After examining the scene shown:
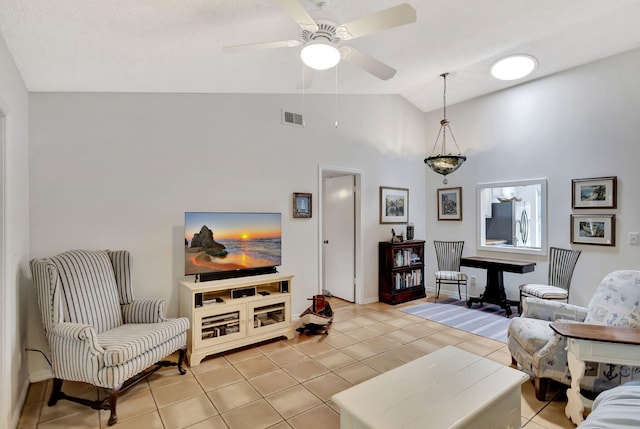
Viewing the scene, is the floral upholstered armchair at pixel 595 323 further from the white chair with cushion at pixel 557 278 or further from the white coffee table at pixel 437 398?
the white chair with cushion at pixel 557 278

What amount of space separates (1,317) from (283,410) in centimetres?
188

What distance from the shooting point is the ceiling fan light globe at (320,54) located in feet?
6.51

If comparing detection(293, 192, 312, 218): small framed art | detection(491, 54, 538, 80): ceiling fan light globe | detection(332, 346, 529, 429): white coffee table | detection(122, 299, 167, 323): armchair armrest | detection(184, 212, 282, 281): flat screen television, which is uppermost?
detection(491, 54, 538, 80): ceiling fan light globe

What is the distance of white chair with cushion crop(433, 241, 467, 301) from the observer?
16.3ft

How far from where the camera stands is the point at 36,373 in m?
2.61

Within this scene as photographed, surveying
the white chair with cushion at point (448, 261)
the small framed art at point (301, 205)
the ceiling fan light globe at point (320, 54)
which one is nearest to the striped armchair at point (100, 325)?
the small framed art at point (301, 205)

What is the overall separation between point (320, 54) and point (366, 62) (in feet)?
1.49

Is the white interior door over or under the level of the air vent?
under

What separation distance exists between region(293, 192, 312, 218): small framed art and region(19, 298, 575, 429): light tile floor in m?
1.50

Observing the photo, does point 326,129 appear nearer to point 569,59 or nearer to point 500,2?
point 500,2

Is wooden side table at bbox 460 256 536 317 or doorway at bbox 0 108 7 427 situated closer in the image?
doorway at bbox 0 108 7 427

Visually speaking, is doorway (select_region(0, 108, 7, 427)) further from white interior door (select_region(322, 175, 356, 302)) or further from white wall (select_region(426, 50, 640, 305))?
white wall (select_region(426, 50, 640, 305))

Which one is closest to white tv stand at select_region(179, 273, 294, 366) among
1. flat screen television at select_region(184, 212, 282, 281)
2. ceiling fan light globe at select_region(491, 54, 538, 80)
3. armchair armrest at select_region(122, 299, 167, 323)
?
flat screen television at select_region(184, 212, 282, 281)

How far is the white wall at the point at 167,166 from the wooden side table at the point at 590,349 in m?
2.79
